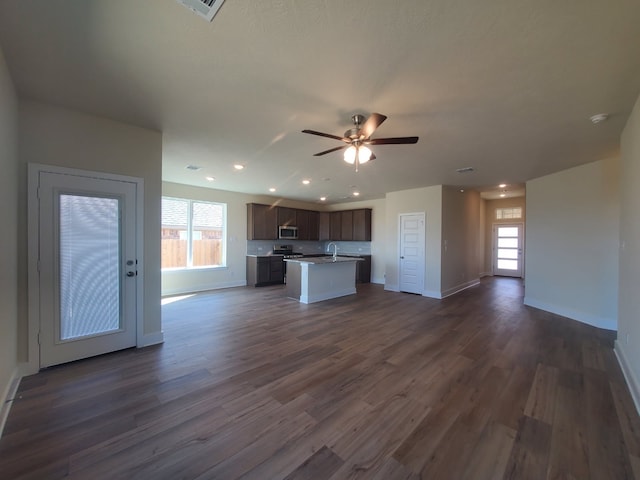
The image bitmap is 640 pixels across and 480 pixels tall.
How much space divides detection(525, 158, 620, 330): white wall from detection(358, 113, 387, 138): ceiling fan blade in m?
4.41

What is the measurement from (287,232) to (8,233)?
20.9 feet

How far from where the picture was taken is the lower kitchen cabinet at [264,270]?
24.7 feet

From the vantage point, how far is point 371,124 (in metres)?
2.54

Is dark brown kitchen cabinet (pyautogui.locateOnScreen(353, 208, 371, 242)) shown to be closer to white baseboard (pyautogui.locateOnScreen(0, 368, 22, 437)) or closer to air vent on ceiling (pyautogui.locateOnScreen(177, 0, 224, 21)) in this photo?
air vent on ceiling (pyautogui.locateOnScreen(177, 0, 224, 21))

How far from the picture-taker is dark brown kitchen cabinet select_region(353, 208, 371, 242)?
27.8 feet

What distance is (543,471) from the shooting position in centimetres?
158

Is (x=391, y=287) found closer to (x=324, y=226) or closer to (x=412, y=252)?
(x=412, y=252)

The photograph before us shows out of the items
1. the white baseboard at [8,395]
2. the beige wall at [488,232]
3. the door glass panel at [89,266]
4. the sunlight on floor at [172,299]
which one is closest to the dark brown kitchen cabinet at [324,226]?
the sunlight on floor at [172,299]

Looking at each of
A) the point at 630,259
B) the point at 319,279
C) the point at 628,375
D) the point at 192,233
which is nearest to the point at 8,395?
the point at 319,279

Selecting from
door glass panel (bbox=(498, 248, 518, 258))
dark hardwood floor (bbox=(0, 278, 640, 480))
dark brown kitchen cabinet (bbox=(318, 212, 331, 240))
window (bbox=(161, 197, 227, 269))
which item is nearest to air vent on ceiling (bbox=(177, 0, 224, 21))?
dark hardwood floor (bbox=(0, 278, 640, 480))

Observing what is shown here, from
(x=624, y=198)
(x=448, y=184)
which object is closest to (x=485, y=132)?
(x=624, y=198)

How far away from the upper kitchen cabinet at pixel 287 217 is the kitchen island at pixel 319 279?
2475 mm

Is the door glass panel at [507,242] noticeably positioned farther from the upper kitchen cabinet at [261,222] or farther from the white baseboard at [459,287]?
the upper kitchen cabinet at [261,222]

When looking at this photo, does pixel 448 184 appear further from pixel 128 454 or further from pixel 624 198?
pixel 128 454
